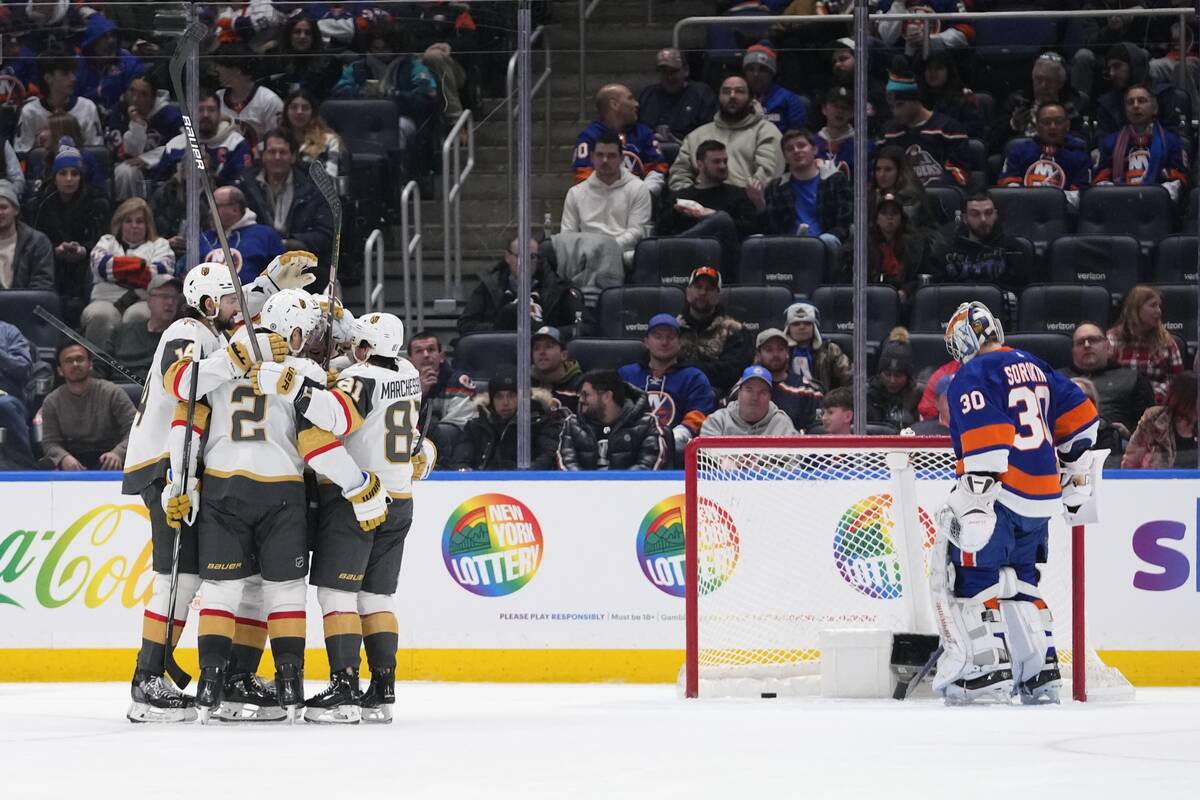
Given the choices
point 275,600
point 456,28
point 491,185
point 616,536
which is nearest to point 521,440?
point 616,536

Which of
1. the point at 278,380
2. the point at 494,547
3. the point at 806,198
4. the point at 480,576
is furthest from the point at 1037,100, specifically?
the point at 278,380

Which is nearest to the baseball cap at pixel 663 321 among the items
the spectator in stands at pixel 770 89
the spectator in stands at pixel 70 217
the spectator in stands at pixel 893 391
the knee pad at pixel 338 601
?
the spectator in stands at pixel 893 391

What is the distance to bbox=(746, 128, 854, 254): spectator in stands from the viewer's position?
7.59 m

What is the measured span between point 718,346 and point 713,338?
0.04 m

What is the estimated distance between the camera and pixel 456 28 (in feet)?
25.3

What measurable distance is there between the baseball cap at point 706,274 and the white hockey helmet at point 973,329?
167 cm

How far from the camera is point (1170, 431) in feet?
23.9

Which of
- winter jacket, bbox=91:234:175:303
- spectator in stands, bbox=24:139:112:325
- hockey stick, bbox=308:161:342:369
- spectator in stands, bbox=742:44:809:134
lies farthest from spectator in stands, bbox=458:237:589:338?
spectator in stands, bbox=24:139:112:325

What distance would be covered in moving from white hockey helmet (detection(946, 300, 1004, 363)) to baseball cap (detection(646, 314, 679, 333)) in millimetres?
1654

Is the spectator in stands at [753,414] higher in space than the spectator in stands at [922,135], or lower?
lower

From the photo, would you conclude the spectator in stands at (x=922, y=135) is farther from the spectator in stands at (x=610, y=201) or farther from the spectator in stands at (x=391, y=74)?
the spectator in stands at (x=391, y=74)

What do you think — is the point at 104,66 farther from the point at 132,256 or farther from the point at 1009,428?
the point at 1009,428

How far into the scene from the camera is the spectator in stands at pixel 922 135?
25.4 feet

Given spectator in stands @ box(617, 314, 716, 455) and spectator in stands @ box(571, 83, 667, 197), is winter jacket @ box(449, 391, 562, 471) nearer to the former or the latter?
spectator in stands @ box(617, 314, 716, 455)
